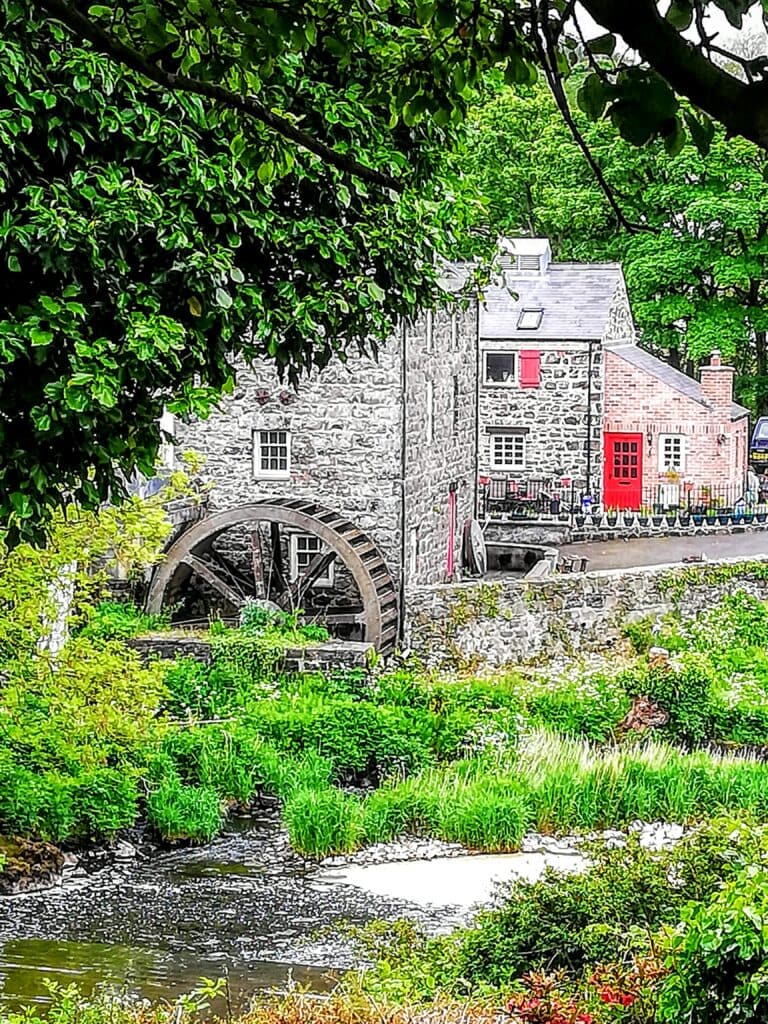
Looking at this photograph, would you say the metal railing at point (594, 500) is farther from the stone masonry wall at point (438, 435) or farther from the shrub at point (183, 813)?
the shrub at point (183, 813)

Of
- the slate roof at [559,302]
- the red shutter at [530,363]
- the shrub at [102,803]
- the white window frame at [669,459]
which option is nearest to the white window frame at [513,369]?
the red shutter at [530,363]

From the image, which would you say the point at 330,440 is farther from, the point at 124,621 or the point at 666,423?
the point at 666,423

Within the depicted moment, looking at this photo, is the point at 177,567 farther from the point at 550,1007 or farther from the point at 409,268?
the point at 550,1007

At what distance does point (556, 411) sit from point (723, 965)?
82.1 ft

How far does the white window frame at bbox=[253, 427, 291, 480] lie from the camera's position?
65.0ft

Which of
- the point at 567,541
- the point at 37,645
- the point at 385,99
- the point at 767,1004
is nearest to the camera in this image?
the point at 385,99

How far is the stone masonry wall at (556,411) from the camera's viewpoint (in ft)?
96.5

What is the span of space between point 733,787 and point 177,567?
25.0ft

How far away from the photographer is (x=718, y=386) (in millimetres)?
29953

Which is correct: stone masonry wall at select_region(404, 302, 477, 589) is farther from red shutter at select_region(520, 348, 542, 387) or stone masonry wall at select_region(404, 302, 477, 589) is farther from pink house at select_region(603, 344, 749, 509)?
pink house at select_region(603, 344, 749, 509)

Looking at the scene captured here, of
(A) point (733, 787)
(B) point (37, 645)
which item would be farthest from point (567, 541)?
(B) point (37, 645)

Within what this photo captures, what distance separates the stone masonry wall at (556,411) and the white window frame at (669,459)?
1377 mm

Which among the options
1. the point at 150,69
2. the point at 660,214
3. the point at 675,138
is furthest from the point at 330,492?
the point at 675,138

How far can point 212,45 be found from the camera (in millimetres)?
3666
